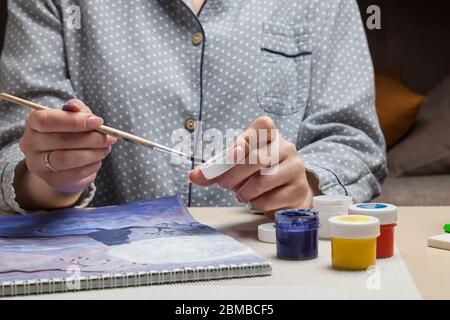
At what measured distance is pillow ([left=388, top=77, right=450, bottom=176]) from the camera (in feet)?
5.80

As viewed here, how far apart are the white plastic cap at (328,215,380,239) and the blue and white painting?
0.07 m

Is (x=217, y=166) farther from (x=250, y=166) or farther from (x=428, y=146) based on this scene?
(x=428, y=146)

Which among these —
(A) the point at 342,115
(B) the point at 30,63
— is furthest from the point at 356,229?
(B) the point at 30,63

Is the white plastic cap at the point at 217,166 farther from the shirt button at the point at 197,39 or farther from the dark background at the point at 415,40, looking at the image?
the dark background at the point at 415,40

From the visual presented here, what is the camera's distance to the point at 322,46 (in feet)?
3.50

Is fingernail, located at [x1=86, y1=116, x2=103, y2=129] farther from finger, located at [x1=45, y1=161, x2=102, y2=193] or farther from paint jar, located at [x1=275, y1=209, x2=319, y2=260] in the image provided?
paint jar, located at [x1=275, y1=209, x2=319, y2=260]

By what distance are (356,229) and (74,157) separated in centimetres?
32

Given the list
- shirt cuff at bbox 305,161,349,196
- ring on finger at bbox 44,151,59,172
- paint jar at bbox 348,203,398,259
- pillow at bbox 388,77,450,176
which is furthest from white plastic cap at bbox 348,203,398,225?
pillow at bbox 388,77,450,176

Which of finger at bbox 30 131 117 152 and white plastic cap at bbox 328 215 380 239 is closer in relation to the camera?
white plastic cap at bbox 328 215 380 239

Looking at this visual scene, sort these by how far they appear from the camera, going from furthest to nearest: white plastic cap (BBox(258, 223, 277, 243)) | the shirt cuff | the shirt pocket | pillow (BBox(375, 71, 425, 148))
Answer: pillow (BBox(375, 71, 425, 148)) < the shirt pocket < the shirt cuff < white plastic cap (BBox(258, 223, 277, 243))

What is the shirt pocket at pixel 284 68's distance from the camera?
3.44 feet

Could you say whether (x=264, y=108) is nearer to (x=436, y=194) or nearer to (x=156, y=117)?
(x=156, y=117)

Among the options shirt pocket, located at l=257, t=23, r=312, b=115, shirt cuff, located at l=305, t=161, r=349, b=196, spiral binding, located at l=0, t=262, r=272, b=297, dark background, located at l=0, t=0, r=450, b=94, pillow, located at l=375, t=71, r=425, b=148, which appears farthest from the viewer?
dark background, located at l=0, t=0, r=450, b=94

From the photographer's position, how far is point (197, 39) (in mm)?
1024
